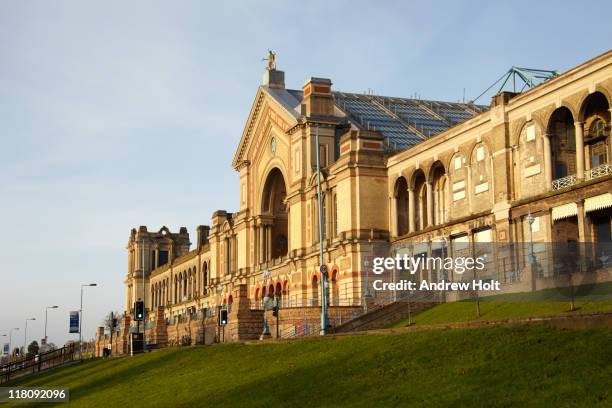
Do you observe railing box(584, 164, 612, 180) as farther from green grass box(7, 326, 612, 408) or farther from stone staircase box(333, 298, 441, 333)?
green grass box(7, 326, 612, 408)

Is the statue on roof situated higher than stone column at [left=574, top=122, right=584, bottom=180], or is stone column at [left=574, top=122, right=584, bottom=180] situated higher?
the statue on roof

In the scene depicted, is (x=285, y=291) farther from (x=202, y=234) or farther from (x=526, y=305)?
(x=202, y=234)

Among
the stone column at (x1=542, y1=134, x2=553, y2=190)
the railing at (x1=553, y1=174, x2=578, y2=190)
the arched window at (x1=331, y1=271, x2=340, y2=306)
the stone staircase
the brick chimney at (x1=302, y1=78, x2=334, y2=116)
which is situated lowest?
the stone staircase

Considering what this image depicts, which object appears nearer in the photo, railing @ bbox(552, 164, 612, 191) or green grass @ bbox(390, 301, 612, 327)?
green grass @ bbox(390, 301, 612, 327)

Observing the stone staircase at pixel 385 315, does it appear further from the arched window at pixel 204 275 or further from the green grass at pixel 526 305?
the arched window at pixel 204 275

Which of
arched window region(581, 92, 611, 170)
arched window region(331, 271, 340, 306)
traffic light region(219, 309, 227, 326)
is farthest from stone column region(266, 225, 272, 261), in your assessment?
arched window region(581, 92, 611, 170)

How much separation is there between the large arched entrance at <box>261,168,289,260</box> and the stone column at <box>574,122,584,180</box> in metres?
40.3

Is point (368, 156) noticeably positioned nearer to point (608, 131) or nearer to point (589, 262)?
point (608, 131)

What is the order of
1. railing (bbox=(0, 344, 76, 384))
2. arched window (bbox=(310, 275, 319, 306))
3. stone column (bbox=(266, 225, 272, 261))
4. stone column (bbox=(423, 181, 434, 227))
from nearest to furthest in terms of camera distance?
stone column (bbox=(423, 181, 434, 227)) < arched window (bbox=(310, 275, 319, 306)) < railing (bbox=(0, 344, 76, 384)) < stone column (bbox=(266, 225, 272, 261))

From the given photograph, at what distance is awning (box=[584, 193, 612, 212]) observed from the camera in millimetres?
44594

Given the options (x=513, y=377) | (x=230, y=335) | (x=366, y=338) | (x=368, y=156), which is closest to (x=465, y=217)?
(x=368, y=156)

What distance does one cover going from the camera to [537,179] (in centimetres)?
4984

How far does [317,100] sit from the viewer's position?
75188mm

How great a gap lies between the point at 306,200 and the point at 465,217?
763 inches
